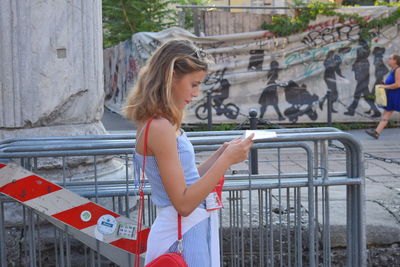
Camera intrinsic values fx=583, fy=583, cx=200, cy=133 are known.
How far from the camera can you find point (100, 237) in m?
3.36

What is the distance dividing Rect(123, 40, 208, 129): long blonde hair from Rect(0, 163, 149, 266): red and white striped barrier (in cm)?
114

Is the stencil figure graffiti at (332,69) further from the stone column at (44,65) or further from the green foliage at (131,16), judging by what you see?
the stone column at (44,65)

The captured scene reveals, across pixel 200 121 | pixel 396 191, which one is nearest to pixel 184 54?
pixel 396 191

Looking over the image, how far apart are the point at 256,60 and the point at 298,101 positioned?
4.24 feet

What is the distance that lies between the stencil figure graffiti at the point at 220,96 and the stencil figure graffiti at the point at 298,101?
117 centimetres

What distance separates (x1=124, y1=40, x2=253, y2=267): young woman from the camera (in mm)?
2271

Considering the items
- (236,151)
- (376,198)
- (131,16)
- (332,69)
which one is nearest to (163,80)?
(236,151)

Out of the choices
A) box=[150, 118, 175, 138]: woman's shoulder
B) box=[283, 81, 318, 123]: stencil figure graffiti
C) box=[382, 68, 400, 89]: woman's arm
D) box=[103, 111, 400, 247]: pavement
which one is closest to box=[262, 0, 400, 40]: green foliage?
box=[283, 81, 318, 123]: stencil figure graffiti

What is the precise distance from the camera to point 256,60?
12.7 metres

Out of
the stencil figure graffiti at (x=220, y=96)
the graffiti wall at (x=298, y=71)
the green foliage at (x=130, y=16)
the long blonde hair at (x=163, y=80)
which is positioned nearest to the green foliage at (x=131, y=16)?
the green foliage at (x=130, y=16)

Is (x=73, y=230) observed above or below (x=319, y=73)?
below

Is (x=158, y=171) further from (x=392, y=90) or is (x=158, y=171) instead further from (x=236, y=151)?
(x=392, y=90)

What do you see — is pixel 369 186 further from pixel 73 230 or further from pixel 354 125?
pixel 354 125

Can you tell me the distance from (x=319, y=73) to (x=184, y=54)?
427 inches
